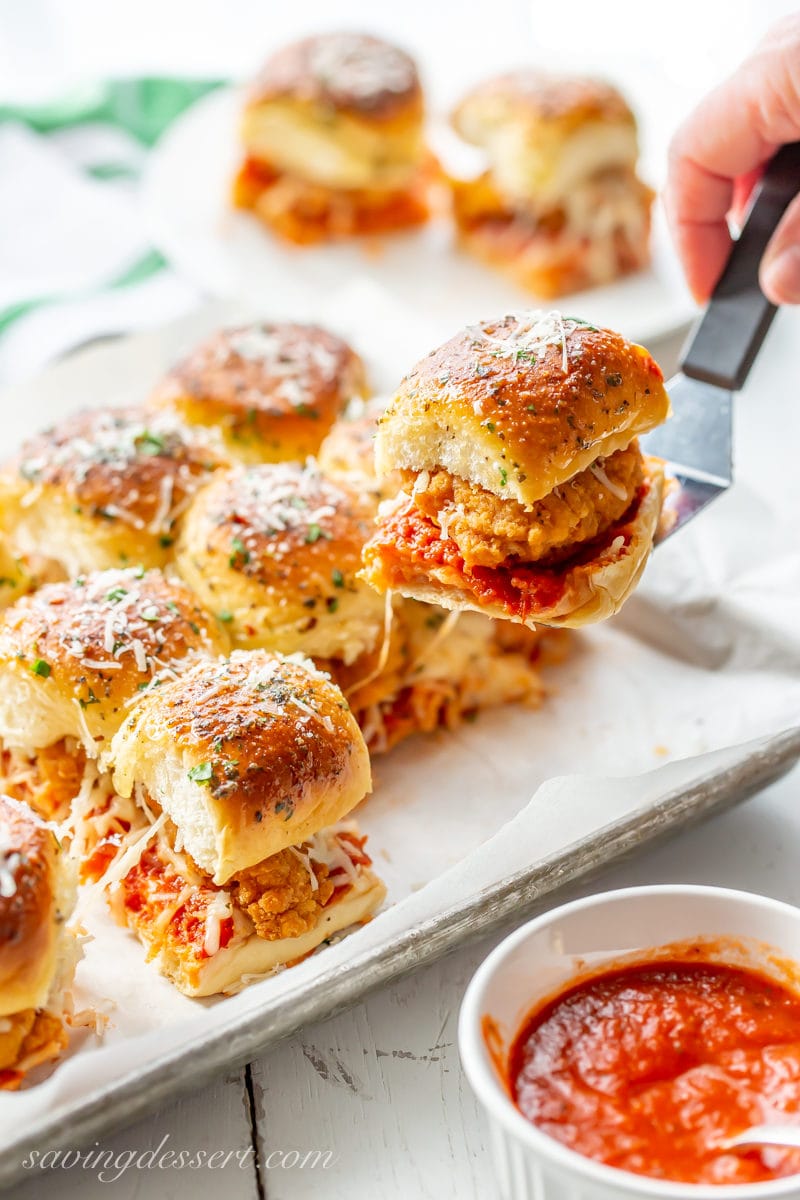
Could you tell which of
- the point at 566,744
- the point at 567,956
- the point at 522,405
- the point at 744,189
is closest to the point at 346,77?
the point at 744,189

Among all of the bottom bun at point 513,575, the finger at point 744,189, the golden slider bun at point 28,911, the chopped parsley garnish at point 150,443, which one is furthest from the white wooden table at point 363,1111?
the finger at point 744,189

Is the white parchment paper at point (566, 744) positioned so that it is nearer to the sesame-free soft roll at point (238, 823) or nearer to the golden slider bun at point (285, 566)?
the sesame-free soft roll at point (238, 823)

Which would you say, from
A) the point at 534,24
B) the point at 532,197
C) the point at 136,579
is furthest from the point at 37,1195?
the point at 534,24

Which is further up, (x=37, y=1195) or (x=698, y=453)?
(x=698, y=453)

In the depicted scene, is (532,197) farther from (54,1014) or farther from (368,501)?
(54,1014)

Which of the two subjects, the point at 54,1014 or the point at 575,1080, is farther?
the point at 54,1014
